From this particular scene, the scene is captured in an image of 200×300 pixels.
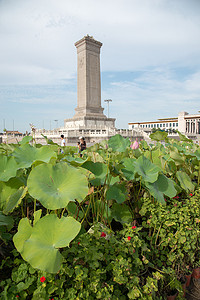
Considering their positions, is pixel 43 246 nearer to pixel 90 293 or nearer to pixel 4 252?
pixel 90 293

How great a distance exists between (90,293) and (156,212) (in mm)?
888

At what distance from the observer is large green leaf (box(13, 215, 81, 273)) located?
950 millimetres

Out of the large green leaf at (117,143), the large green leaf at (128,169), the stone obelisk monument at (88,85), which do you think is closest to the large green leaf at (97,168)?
the large green leaf at (128,169)

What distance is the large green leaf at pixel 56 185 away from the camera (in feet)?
3.66

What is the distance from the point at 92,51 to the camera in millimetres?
29984

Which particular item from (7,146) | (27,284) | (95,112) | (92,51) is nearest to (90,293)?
(27,284)

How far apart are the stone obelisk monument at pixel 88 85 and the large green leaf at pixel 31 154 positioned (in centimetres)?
2713

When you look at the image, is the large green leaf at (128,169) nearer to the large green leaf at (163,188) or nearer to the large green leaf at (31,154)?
the large green leaf at (163,188)

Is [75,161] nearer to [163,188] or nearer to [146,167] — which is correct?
[146,167]

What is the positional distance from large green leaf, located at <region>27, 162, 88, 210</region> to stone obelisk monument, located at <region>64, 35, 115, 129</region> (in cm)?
2766

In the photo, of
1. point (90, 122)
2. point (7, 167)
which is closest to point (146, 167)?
point (7, 167)

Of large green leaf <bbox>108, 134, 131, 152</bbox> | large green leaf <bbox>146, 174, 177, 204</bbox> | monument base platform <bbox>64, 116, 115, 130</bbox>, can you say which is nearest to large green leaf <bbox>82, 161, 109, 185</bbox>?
large green leaf <bbox>146, 174, 177, 204</bbox>

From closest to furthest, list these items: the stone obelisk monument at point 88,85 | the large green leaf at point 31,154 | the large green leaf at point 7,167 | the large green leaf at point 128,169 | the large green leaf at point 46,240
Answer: the large green leaf at point 46,240, the large green leaf at point 7,167, the large green leaf at point 31,154, the large green leaf at point 128,169, the stone obelisk monument at point 88,85

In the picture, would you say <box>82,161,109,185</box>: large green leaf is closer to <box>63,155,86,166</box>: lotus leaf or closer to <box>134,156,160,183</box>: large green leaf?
<box>63,155,86,166</box>: lotus leaf
